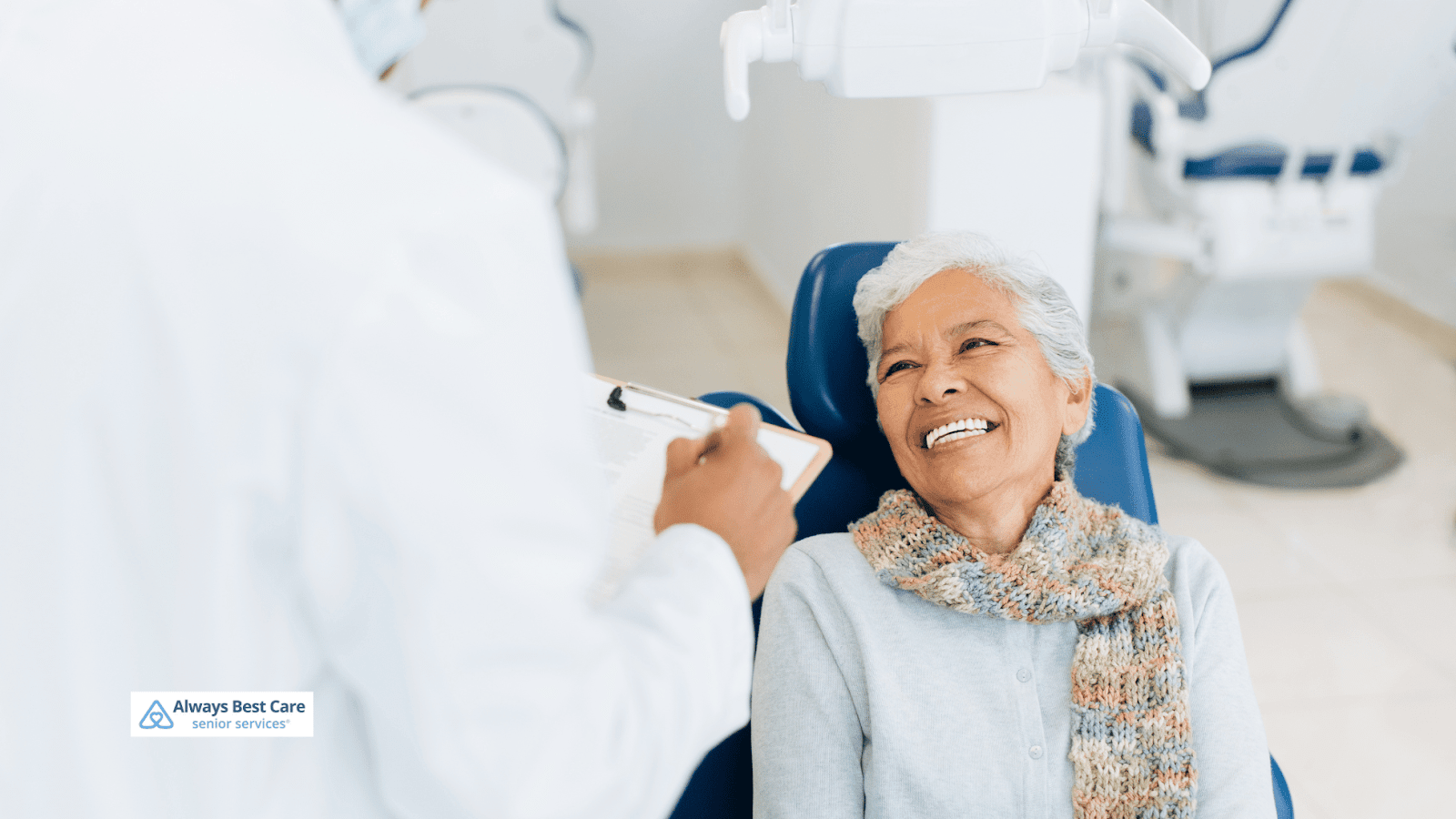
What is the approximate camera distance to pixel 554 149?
2.63 metres

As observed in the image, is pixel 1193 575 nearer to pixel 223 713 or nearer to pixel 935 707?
pixel 935 707

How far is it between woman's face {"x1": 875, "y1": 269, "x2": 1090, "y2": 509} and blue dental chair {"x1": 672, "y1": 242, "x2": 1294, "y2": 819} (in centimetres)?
9

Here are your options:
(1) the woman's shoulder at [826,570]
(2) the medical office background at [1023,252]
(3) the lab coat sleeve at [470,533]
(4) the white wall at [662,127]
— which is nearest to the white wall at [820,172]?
(2) the medical office background at [1023,252]

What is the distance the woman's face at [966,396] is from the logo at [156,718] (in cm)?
75

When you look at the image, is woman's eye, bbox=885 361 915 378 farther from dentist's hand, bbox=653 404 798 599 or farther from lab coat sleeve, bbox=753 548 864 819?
dentist's hand, bbox=653 404 798 599

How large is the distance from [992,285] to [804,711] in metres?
0.49

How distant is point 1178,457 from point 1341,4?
3.63ft

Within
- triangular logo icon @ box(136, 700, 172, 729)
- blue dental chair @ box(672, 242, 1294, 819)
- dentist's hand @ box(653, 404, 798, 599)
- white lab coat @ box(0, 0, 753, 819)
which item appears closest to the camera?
white lab coat @ box(0, 0, 753, 819)

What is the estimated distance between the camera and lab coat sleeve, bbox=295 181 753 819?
50cm

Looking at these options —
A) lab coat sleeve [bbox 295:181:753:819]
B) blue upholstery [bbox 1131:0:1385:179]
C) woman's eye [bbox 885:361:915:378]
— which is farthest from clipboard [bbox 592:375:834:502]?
blue upholstery [bbox 1131:0:1385:179]

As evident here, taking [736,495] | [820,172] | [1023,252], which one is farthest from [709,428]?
[820,172]

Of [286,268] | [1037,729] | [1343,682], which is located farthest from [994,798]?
[1343,682]

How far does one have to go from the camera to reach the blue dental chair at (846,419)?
4.28 feet

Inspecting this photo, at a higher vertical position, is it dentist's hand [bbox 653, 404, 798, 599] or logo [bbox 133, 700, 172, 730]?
dentist's hand [bbox 653, 404, 798, 599]
